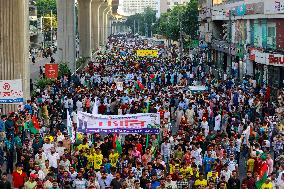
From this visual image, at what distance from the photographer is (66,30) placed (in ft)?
174

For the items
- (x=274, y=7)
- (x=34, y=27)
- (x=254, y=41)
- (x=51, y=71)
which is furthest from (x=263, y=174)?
(x=34, y=27)

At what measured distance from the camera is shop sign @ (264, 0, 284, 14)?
40.0 m

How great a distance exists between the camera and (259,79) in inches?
1786

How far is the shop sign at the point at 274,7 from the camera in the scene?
3997 centimetres

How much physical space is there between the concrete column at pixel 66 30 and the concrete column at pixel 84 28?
22951 mm

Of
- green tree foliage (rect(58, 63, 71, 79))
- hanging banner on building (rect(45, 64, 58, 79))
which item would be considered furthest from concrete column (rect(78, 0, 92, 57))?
hanging banner on building (rect(45, 64, 58, 79))

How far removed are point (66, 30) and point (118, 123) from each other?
3492 centimetres

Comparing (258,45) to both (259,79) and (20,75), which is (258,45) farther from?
(20,75)

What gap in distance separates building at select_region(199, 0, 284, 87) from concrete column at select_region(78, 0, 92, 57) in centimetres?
1466

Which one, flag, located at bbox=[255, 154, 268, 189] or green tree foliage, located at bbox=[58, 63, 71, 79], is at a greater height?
green tree foliage, located at bbox=[58, 63, 71, 79]

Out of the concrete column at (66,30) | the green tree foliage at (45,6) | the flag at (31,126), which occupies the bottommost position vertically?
the flag at (31,126)

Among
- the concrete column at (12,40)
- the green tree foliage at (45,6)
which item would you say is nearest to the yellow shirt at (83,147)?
the concrete column at (12,40)

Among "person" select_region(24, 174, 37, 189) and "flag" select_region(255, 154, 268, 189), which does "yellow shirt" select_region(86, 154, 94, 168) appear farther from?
"flag" select_region(255, 154, 268, 189)

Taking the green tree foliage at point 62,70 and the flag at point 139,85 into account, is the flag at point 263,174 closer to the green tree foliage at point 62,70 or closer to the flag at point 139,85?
the flag at point 139,85
